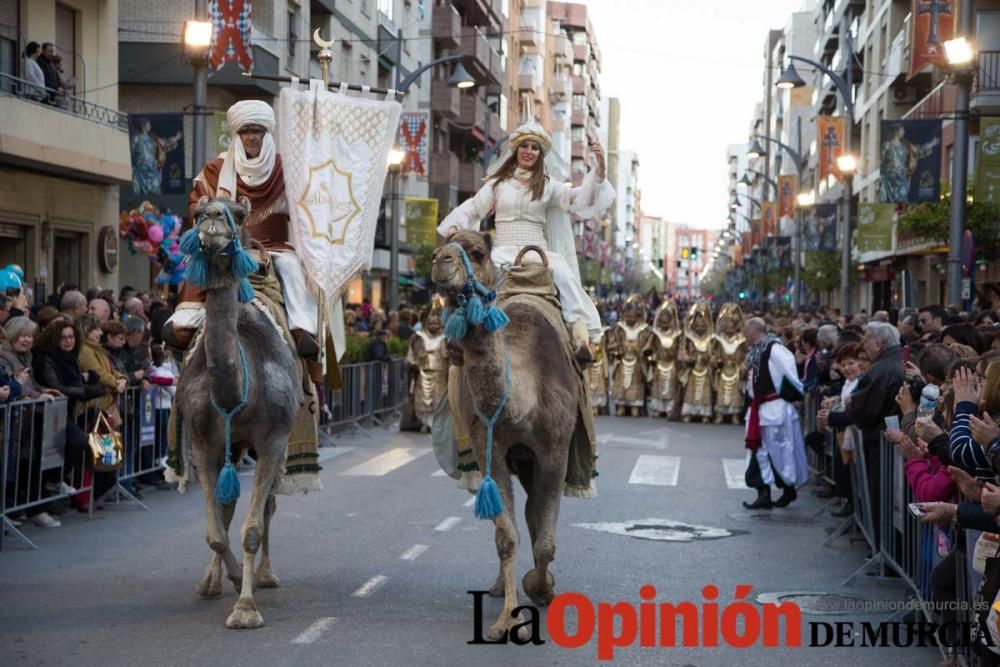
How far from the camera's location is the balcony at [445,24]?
56344 millimetres

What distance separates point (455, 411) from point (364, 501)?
525 centimetres

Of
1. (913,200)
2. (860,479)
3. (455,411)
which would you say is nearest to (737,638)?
(455,411)

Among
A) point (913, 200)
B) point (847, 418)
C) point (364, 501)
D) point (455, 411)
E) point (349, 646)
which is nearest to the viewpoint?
point (349, 646)

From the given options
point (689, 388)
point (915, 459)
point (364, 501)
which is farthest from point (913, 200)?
point (915, 459)

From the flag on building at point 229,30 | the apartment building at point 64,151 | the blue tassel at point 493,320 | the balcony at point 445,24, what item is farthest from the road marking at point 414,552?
the balcony at point 445,24

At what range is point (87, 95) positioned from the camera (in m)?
27.1

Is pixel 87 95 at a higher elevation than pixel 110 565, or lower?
higher

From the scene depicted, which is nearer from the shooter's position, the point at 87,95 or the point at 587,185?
the point at 587,185

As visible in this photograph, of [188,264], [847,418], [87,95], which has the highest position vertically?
[87,95]

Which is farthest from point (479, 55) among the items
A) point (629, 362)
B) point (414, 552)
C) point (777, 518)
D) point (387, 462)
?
point (414, 552)

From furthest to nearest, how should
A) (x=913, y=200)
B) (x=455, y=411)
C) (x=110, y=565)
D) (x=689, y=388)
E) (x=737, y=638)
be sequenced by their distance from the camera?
1. (x=689, y=388)
2. (x=913, y=200)
3. (x=110, y=565)
4. (x=455, y=411)
5. (x=737, y=638)

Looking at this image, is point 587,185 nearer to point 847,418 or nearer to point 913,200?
point 847,418

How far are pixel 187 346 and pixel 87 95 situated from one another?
19.5m

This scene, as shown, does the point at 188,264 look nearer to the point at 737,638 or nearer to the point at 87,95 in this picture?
the point at 737,638
